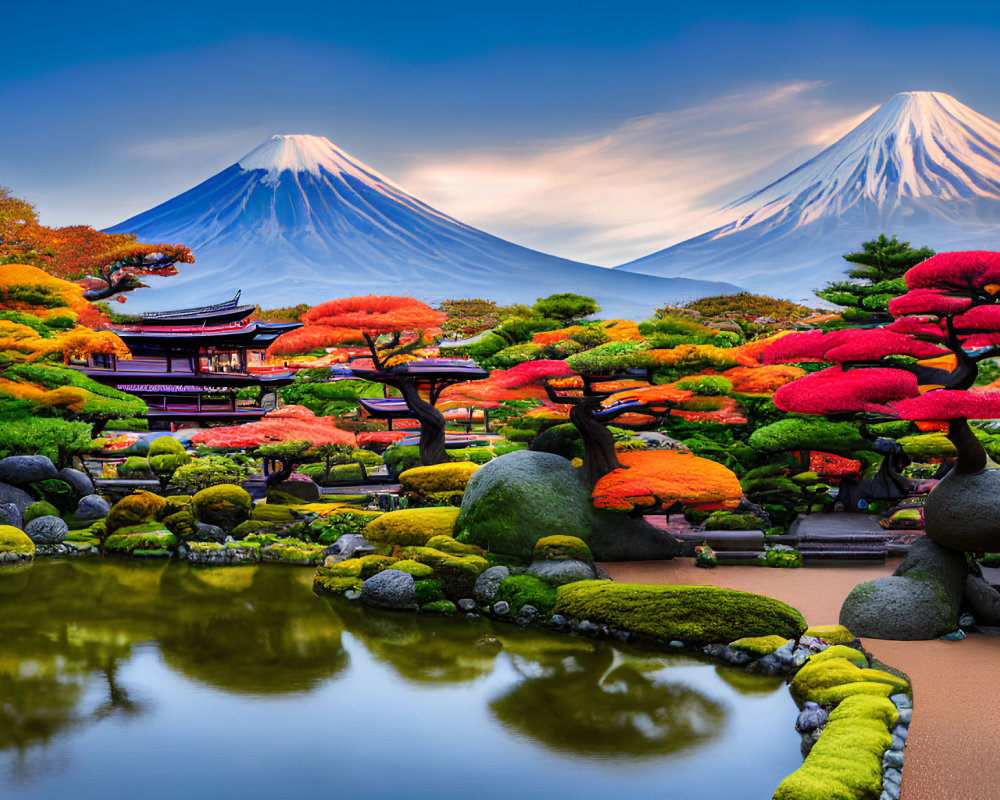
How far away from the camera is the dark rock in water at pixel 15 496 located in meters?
17.6

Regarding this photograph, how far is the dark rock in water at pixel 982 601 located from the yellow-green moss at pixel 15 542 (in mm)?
16471

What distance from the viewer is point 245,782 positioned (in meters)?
6.95

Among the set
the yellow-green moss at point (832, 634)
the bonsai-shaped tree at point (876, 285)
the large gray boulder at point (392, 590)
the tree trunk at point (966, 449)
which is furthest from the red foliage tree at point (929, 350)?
the bonsai-shaped tree at point (876, 285)

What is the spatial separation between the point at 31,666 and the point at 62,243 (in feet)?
96.0

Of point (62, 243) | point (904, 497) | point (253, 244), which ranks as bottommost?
point (904, 497)

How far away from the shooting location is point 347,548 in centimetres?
1506

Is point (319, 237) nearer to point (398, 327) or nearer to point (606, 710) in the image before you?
point (398, 327)

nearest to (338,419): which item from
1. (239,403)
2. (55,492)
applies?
(55,492)

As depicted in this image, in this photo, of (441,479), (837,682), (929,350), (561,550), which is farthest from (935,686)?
(441,479)

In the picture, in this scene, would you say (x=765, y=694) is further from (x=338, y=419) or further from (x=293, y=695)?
(x=338, y=419)

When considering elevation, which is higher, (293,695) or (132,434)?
(132,434)

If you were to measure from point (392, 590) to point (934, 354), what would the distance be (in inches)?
336

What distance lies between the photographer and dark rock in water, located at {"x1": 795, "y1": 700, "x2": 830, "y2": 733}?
7.49 meters

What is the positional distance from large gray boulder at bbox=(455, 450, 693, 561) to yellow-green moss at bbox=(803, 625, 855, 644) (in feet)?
16.1
